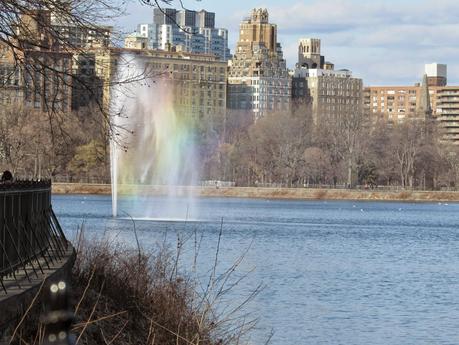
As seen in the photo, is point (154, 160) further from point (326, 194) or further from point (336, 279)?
point (326, 194)

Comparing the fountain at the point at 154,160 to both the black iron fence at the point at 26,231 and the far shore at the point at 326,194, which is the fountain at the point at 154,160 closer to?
the far shore at the point at 326,194

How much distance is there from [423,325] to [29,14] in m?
14.1

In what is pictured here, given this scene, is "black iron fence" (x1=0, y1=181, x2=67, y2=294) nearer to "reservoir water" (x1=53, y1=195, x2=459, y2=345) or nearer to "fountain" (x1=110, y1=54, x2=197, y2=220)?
"reservoir water" (x1=53, y1=195, x2=459, y2=345)

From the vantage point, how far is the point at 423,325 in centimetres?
2669

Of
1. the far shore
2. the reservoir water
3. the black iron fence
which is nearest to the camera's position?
→ the black iron fence

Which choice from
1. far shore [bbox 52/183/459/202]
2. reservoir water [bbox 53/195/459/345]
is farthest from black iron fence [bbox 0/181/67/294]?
far shore [bbox 52/183/459/202]

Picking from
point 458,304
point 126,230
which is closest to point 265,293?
point 458,304

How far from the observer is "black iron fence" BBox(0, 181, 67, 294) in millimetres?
14469

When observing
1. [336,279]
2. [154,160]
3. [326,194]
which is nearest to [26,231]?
[336,279]

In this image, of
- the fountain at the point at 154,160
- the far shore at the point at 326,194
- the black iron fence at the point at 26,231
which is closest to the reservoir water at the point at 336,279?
the black iron fence at the point at 26,231

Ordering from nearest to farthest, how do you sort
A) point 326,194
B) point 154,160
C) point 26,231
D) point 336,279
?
1. point 26,231
2. point 336,279
3. point 154,160
4. point 326,194

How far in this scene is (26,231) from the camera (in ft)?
53.4

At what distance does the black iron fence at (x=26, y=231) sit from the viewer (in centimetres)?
1447

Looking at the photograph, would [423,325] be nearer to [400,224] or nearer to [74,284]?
[74,284]
